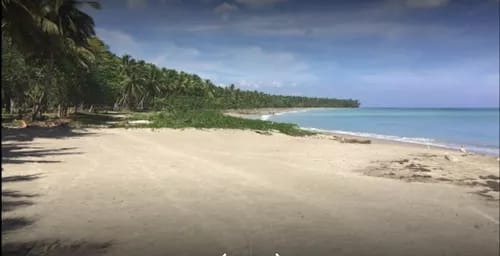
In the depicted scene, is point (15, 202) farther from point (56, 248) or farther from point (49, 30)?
point (49, 30)

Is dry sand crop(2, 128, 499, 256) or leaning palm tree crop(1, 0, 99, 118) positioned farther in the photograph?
leaning palm tree crop(1, 0, 99, 118)

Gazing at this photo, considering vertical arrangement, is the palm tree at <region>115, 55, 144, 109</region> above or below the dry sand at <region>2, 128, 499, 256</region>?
above

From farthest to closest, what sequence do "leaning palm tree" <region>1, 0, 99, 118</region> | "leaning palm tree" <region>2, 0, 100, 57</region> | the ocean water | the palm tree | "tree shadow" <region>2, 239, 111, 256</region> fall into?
the palm tree
the ocean water
"leaning palm tree" <region>1, 0, 99, 118</region>
"leaning palm tree" <region>2, 0, 100, 57</region>
"tree shadow" <region>2, 239, 111, 256</region>

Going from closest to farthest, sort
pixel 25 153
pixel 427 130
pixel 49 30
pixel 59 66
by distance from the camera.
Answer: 1. pixel 25 153
2. pixel 49 30
3. pixel 59 66
4. pixel 427 130

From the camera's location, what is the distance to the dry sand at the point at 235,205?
5641 millimetres

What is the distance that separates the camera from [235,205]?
25.7 feet

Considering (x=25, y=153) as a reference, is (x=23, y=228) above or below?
above

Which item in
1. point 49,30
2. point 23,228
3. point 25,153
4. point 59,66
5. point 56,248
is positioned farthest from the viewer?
point 59,66

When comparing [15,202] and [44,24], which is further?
[44,24]

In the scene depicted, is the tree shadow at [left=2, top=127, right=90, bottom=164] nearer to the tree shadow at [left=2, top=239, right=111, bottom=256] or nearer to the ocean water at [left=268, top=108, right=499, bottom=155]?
the tree shadow at [left=2, top=239, right=111, bottom=256]

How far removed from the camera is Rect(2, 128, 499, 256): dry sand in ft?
18.5

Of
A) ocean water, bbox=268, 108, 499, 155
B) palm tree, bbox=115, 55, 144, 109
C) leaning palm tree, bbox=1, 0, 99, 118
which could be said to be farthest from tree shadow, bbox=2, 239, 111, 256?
palm tree, bbox=115, 55, 144, 109

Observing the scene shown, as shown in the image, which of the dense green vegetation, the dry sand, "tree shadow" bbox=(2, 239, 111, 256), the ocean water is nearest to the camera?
"tree shadow" bbox=(2, 239, 111, 256)

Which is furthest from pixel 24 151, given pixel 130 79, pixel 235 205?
pixel 130 79
